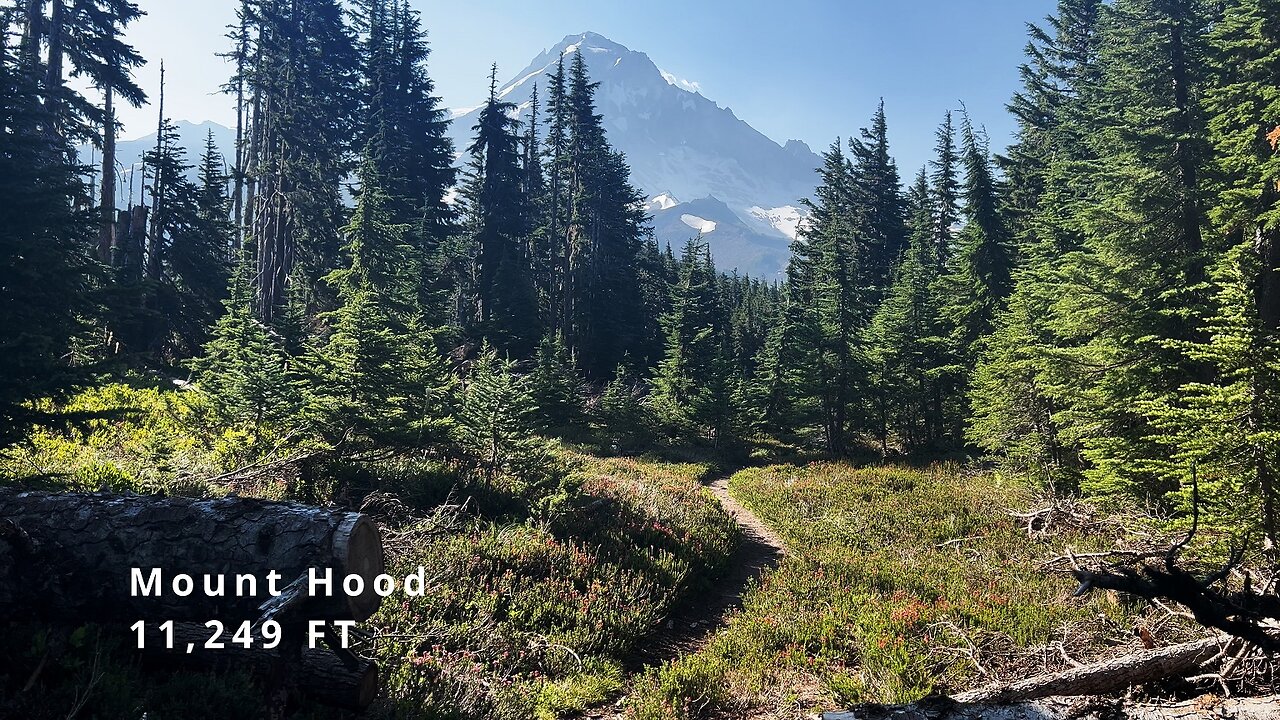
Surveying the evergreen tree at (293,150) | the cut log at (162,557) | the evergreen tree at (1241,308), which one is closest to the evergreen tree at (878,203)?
the evergreen tree at (1241,308)

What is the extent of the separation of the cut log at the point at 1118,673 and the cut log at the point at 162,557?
582 centimetres

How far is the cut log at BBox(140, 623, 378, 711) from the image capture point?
4809mm

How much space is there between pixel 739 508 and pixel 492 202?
29.0 m

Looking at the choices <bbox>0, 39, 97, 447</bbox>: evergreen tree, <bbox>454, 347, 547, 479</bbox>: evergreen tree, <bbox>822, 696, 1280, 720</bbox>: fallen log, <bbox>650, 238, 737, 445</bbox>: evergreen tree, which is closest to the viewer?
<bbox>822, 696, 1280, 720</bbox>: fallen log

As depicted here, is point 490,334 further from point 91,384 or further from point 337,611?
point 337,611

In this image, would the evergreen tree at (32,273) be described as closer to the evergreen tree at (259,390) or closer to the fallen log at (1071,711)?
the evergreen tree at (259,390)

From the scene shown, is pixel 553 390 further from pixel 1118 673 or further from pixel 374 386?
pixel 1118 673

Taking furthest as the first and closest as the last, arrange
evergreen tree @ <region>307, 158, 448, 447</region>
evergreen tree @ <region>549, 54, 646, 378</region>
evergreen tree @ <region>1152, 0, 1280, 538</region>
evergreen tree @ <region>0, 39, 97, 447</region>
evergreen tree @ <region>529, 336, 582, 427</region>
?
1. evergreen tree @ <region>549, 54, 646, 378</region>
2. evergreen tree @ <region>529, 336, 582, 427</region>
3. evergreen tree @ <region>307, 158, 448, 447</region>
4. evergreen tree @ <region>0, 39, 97, 447</region>
5. evergreen tree @ <region>1152, 0, 1280, 538</region>

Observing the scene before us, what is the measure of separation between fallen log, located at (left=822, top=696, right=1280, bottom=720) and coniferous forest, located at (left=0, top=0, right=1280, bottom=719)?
1334 millimetres

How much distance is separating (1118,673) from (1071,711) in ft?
5.30

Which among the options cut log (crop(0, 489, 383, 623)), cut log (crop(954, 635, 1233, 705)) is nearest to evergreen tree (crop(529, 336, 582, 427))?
cut log (crop(0, 489, 383, 623))

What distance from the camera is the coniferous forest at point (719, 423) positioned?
23.1 ft

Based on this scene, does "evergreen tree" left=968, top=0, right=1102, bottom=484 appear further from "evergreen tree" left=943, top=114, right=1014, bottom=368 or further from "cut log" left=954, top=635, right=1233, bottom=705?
"cut log" left=954, top=635, right=1233, bottom=705

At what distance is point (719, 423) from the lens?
29.0 meters
